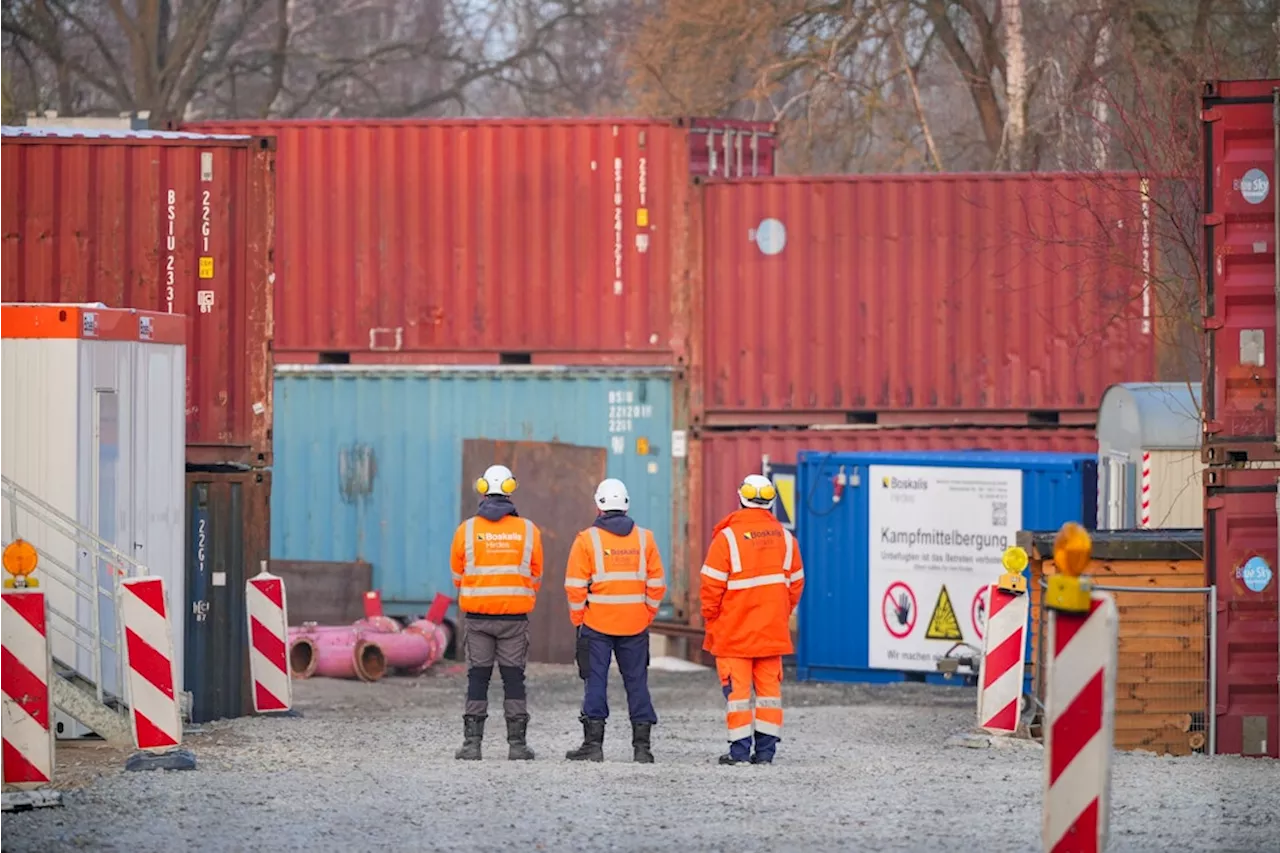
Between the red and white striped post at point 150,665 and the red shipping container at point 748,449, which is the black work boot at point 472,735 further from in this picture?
the red shipping container at point 748,449

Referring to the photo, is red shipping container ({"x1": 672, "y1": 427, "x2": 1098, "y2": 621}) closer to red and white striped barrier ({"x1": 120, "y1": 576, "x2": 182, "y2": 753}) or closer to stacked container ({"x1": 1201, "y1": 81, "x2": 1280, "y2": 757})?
stacked container ({"x1": 1201, "y1": 81, "x2": 1280, "y2": 757})

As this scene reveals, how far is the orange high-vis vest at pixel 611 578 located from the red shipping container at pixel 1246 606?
10.3 feet

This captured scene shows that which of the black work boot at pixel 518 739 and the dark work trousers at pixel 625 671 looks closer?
the dark work trousers at pixel 625 671

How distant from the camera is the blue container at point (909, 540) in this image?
1752 centimetres

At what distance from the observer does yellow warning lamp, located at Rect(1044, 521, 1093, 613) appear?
7.11m

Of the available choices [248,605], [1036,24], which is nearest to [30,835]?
[248,605]

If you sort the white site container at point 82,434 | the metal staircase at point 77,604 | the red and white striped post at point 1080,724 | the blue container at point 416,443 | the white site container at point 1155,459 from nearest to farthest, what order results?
the red and white striped post at point 1080,724 → the metal staircase at point 77,604 → the white site container at point 82,434 → the white site container at point 1155,459 → the blue container at point 416,443

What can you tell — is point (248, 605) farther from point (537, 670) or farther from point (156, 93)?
point (156, 93)

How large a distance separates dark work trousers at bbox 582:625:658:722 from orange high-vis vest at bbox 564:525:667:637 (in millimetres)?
78

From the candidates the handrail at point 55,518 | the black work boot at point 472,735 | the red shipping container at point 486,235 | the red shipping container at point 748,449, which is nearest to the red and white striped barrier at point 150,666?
the handrail at point 55,518

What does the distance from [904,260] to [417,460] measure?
4855 millimetres

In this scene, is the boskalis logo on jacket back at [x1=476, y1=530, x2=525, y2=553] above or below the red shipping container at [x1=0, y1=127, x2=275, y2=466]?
below

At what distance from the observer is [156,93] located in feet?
112

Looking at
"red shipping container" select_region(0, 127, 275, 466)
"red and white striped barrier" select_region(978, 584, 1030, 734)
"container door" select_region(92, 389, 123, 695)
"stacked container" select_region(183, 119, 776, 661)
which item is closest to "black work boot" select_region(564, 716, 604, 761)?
"red and white striped barrier" select_region(978, 584, 1030, 734)
